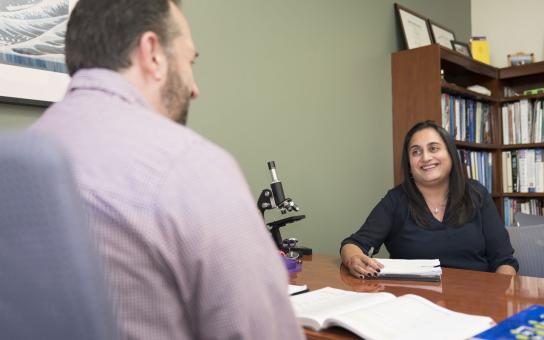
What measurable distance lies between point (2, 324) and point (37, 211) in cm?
16

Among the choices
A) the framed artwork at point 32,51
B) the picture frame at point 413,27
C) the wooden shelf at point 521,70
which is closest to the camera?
the framed artwork at point 32,51

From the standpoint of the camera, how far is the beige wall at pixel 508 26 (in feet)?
12.8

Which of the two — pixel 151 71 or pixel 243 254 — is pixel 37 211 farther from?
pixel 151 71

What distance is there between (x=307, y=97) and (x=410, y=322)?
1743mm

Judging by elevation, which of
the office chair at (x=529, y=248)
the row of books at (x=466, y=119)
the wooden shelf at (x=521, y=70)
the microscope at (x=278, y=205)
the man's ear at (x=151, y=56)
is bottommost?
the office chair at (x=529, y=248)

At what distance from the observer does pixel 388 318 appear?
1092 millimetres

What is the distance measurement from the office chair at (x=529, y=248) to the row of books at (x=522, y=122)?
1.75 m

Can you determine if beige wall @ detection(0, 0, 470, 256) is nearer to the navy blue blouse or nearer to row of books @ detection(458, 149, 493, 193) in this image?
the navy blue blouse

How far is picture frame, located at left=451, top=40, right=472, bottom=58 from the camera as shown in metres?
3.66

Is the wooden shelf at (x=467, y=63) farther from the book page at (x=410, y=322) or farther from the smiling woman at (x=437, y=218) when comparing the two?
the book page at (x=410, y=322)

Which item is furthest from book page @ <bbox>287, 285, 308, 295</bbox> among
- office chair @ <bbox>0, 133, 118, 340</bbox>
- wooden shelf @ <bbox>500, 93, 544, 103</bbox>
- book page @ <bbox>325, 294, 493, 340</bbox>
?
wooden shelf @ <bbox>500, 93, 544, 103</bbox>

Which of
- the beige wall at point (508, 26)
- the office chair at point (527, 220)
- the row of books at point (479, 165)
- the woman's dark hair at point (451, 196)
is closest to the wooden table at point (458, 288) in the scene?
the woman's dark hair at point (451, 196)

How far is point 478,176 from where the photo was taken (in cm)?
356

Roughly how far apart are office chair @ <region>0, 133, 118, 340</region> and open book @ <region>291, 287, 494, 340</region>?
0.65m
